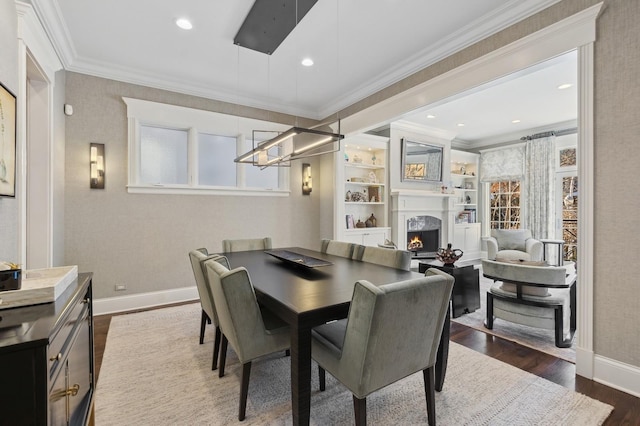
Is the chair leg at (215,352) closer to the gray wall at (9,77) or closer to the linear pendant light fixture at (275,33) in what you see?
the gray wall at (9,77)

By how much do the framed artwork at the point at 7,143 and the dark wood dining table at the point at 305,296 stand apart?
148 centimetres

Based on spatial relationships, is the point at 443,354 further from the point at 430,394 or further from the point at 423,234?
the point at 423,234

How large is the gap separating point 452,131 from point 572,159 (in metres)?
2.30

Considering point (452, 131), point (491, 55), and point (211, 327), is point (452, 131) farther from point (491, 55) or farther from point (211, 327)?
point (211, 327)

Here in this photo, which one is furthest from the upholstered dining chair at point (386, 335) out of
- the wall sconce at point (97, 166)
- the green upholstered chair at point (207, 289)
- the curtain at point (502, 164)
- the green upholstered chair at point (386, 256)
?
the curtain at point (502, 164)

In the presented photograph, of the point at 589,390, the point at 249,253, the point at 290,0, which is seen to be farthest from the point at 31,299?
the point at 589,390

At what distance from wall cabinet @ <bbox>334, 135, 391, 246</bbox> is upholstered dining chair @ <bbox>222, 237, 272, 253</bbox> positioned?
5.82ft

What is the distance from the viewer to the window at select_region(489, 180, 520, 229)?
22.5ft

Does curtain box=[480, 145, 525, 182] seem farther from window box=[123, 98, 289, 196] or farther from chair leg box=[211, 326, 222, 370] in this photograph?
chair leg box=[211, 326, 222, 370]

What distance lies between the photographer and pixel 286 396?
199cm

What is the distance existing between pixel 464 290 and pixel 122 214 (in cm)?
419

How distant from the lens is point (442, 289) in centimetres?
156

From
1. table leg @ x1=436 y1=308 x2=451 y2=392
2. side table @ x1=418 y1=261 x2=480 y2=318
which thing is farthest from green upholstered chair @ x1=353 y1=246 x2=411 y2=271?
side table @ x1=418 y1=261 x2=480 y2=318

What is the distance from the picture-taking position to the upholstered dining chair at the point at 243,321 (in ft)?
5.48
